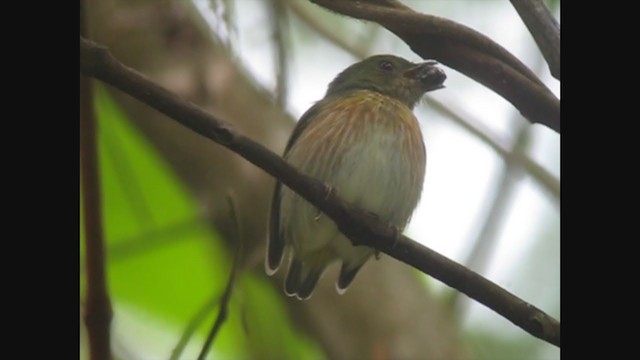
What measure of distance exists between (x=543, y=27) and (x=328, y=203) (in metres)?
0.28

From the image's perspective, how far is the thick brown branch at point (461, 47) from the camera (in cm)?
110

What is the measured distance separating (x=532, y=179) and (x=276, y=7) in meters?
0.36

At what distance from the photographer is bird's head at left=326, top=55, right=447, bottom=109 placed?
1439mm

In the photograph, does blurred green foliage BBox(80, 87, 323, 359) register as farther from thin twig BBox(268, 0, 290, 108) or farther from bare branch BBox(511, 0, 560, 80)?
bare branch BBox(511, 0, 560, 80)

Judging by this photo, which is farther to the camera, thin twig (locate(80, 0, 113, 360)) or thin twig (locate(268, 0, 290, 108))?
thin twig (locate(268, 0, 290, 108))

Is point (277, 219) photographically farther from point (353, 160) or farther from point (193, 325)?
point (193, 325)

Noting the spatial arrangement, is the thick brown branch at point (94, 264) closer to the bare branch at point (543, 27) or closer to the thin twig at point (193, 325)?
the thin twig at point (193, 325)

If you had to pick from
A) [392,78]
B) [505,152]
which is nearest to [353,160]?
[392,78]

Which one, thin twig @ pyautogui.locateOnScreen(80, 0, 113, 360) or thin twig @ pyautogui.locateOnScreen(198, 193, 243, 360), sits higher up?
thin twig @ pyautogui.locateOnScreen(198, 193, 243, 360)

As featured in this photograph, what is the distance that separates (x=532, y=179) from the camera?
1368 mm

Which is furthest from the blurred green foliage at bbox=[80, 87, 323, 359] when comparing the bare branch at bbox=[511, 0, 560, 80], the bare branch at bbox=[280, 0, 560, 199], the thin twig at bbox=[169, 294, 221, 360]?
the bare branch at bbox=[511, 0, 560, 80]

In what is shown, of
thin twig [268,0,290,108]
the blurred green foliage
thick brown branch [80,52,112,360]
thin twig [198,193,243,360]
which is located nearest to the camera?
thick brown branch [80,52,112,360]
